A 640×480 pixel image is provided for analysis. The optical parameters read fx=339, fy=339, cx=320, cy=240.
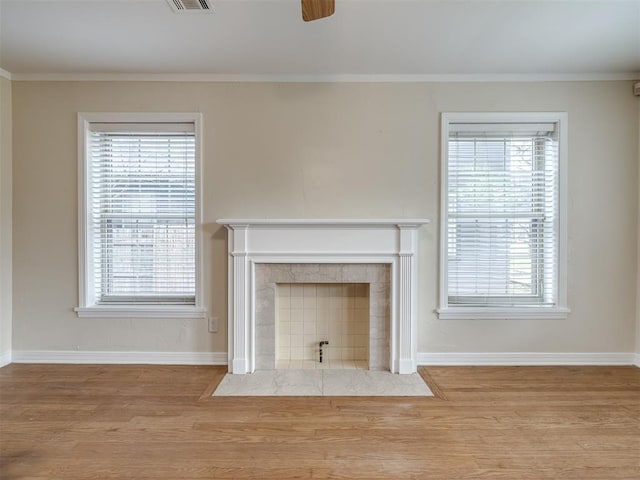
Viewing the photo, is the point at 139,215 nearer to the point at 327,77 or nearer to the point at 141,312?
the point at 141,312

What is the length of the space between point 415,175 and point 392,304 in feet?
3.66

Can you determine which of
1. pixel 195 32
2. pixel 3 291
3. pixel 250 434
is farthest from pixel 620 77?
pixel 3 291

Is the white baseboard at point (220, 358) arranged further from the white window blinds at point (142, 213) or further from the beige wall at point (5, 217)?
the white window blinds at point (142, 213)

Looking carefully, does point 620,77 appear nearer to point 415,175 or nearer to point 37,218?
point 415,175

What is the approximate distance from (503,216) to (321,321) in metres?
1.83

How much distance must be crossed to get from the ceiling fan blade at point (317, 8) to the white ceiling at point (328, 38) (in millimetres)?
620

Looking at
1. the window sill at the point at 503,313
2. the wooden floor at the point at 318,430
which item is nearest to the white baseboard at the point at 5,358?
the wooden floor at the point at 318,430

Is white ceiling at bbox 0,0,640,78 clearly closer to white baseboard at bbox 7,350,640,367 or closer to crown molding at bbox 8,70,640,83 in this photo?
crown molding at bbox 8,70,640,83

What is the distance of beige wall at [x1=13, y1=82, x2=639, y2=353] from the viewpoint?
2.90 meters

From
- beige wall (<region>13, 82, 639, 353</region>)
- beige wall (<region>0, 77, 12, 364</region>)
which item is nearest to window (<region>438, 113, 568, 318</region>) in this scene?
beige wall (<region>13, 82, 639, 353</region>)

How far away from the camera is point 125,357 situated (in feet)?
9.72

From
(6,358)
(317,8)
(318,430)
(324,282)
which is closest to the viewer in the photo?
(317,8)

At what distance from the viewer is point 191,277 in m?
3.01

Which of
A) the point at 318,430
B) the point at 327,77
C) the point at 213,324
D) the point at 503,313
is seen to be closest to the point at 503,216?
the point at 503,313
